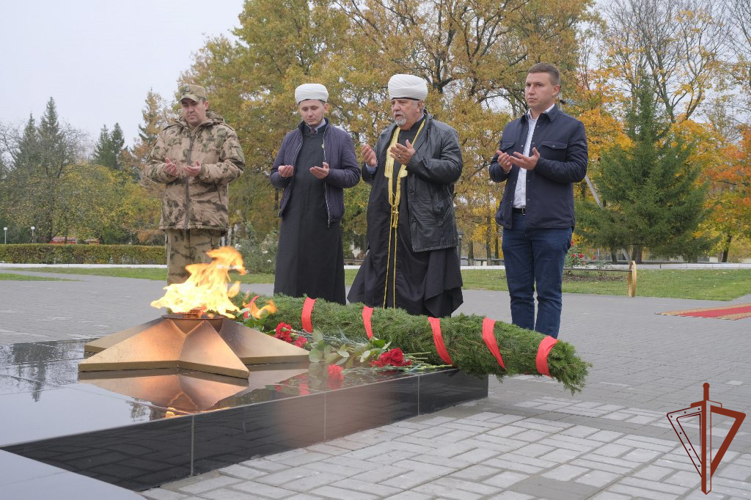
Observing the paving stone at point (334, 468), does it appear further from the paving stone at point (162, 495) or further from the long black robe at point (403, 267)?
the long black robe at point (403, 267)

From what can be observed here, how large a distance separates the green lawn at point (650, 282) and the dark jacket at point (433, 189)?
43.5 feet

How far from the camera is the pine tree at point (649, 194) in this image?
96.0ft

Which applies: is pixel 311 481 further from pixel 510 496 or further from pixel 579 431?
pixel 579 431

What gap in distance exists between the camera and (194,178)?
648cm

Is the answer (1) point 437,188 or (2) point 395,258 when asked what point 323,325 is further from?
(1) point 437,188

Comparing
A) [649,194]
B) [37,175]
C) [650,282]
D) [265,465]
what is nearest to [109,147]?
[37,175]

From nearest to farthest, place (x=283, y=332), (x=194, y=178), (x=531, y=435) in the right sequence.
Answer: (x=531, y=435) → (x=283, y=332) → (x=194, y=178)

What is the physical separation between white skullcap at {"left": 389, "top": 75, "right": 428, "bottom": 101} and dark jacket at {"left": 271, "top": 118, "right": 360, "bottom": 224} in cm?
84

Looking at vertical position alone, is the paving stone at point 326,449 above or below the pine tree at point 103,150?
below

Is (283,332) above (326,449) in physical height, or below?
above

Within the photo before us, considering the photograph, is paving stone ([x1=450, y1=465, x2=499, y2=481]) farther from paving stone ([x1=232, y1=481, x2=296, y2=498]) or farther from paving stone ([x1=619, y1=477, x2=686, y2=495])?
paving stone ([x1=232, y1=481, x2=296, y2=498])

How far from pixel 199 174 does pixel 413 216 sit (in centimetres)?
191

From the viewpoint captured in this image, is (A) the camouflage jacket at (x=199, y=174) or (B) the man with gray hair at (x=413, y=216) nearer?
(B) the man with gray hair at (x=413, y=216)

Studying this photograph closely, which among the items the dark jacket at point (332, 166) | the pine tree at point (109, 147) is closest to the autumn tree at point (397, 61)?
the dark jacket at point (332, 166)
